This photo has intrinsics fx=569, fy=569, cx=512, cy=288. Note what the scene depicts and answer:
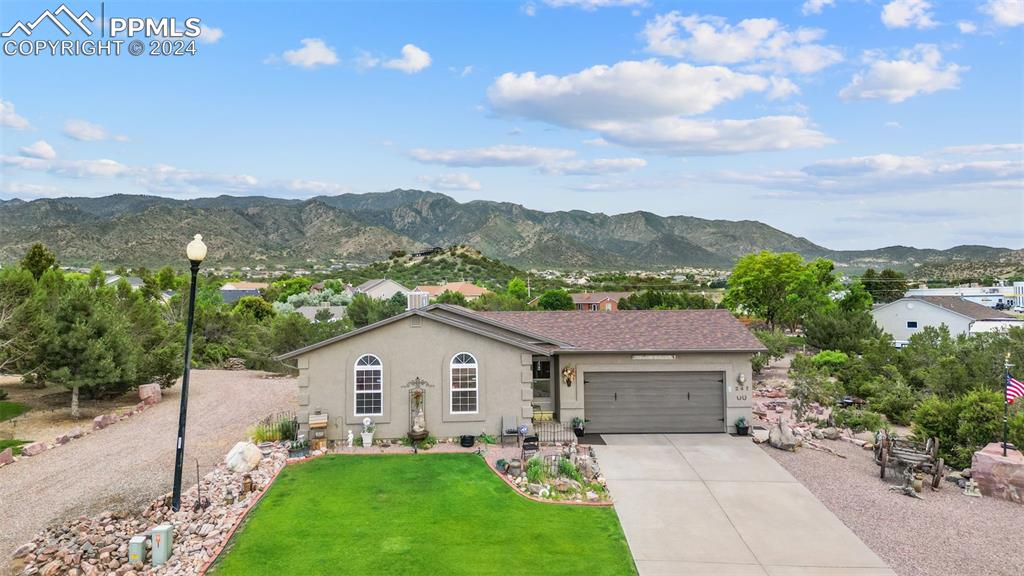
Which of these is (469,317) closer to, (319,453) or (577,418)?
(577,418)

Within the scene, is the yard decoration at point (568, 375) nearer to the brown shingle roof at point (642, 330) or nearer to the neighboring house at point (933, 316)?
the brown shingle roof at point (642, 330)

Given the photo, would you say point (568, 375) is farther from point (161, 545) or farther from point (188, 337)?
point (161, 545)

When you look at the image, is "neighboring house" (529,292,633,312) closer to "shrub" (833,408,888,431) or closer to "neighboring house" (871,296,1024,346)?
"neighboring house" (871,296,1024,346)

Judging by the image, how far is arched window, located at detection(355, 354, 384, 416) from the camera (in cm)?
1633

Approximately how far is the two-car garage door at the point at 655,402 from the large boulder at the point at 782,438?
1715mm

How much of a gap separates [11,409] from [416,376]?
17.7 metres

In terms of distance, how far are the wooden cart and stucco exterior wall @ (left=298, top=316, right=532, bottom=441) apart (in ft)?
29.6

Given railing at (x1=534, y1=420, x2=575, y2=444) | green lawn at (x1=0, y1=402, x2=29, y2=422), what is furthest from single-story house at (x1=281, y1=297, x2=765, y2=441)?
green lawn at (x1=0, y1=402, x2=29, y2=422)

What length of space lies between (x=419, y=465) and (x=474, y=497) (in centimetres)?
254

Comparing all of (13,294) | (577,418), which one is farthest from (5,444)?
(577,418)

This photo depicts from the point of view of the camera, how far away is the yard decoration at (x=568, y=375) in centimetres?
1781

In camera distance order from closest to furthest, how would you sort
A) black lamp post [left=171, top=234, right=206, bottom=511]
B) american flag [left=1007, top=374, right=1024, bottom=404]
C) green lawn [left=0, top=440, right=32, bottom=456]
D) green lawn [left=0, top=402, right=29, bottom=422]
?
black lamp post [left=171, top=234, right=206, bottom=511] → american flag [left=1007, top=374, right=1024, bottom=404] → green lawn [left=0, top=440, right=32, bottom=456] → green lawn [left=0, top=402, right=29, bottom=422]

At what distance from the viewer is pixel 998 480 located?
12.7 meters

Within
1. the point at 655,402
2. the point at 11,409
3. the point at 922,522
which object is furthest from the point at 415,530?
the point at 11,409
